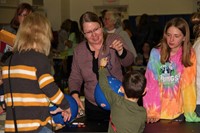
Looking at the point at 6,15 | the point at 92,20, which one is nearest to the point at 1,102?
the point at 92,20

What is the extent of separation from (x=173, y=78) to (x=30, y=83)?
136cm

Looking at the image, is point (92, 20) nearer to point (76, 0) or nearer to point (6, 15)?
point (6, 15)

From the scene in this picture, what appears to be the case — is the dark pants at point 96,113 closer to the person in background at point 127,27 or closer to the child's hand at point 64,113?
the child's hand at point 64,113

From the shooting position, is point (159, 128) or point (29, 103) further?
point (159, 128)

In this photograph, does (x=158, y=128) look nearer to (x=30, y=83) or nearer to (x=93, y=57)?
(x=93, y=57)

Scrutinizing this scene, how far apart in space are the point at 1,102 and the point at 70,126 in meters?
0.70

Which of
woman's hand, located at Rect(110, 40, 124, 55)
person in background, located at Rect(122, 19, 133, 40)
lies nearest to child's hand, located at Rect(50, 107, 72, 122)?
woman's hand, located at Rect(110, 40, 124, 55)

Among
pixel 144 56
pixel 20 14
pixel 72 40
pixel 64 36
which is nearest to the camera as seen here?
pixel 20 14

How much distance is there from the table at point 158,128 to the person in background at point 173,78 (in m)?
0.10

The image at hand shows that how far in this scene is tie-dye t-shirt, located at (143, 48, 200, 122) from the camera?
3.15 m

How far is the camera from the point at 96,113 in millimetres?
3348

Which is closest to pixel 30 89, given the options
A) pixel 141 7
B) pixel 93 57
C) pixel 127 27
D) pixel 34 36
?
pixel 34 36

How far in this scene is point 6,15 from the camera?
940 cm

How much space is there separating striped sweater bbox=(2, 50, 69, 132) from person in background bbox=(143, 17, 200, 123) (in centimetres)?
105
